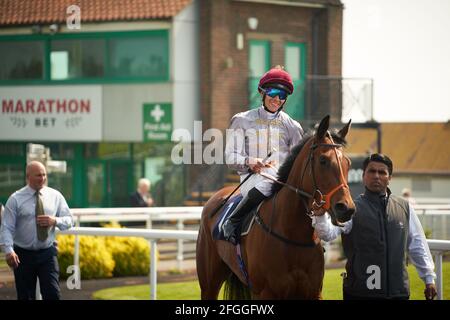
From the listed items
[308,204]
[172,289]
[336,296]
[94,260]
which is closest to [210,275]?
[336,296]

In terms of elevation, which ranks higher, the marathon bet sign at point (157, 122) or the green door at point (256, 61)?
the green door at point (256, 61)

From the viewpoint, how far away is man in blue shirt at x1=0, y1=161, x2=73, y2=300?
726 cm

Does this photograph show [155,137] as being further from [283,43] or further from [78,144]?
[283,43]

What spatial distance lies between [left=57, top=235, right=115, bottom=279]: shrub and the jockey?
5.44 meters

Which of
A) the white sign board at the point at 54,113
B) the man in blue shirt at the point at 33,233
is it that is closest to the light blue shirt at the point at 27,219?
the man in blue shirt at the point at 33,233

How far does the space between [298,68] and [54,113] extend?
6398 mm

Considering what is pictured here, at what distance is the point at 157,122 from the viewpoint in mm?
21859

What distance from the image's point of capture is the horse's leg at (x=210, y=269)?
6531 mm

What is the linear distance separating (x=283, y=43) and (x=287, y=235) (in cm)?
1811

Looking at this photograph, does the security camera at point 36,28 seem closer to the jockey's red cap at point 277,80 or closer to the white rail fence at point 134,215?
A: the white rail fence at point 134,215

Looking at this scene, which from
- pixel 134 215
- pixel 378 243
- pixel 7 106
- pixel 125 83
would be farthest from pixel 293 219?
pixel 7 106

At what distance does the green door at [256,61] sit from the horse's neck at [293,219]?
55.9 feet

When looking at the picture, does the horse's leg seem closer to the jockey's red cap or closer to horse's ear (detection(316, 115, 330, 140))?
the jockey's red cap

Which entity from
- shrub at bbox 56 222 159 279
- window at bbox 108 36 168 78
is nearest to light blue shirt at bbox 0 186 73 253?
shrub at bbox 56 222 159 279
